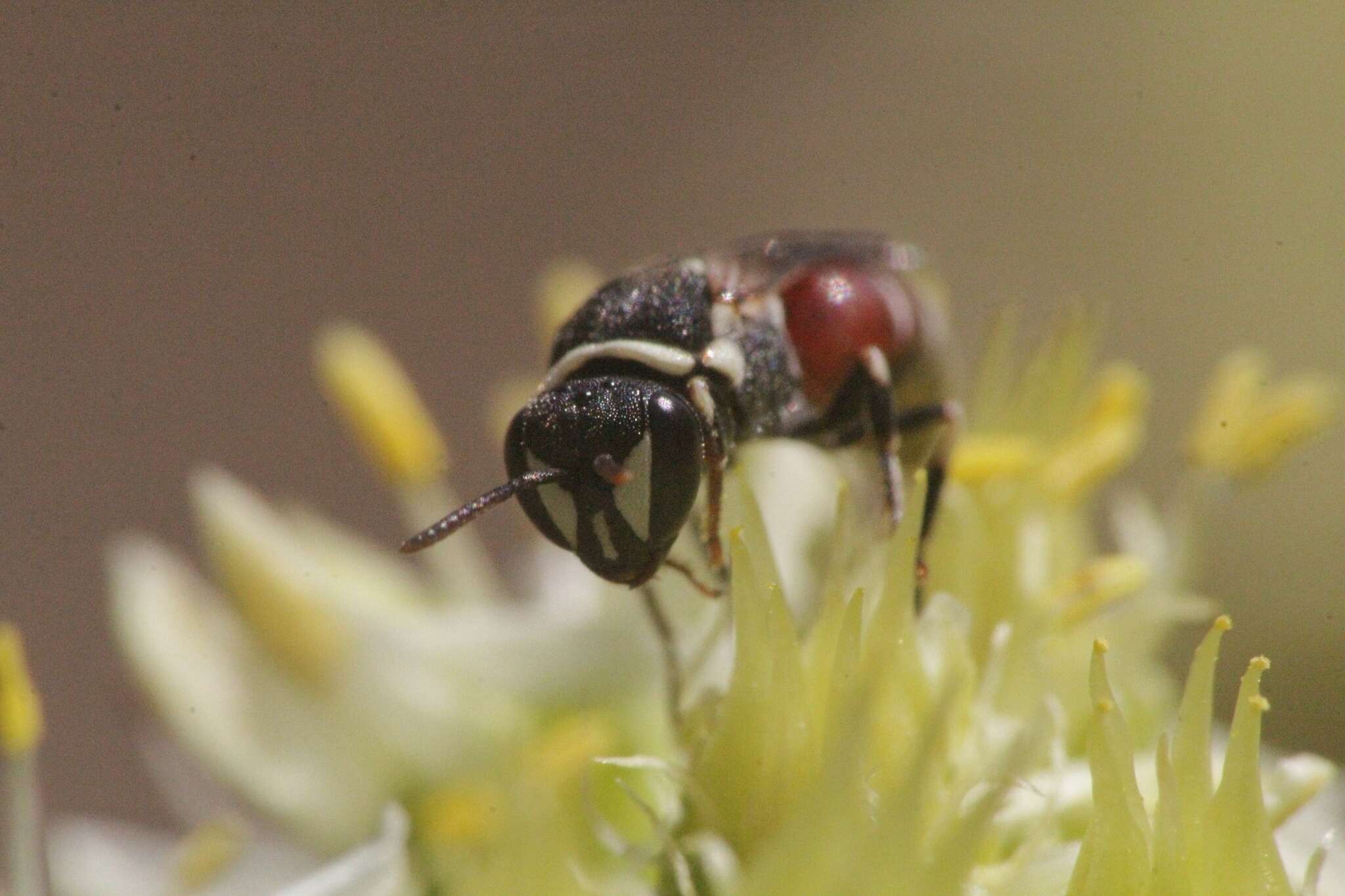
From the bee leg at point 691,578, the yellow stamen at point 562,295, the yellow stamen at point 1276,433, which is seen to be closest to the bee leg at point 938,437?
the bee leg at point 691,578

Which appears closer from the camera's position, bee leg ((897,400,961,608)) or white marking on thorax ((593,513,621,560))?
white marking on thorax ((593,513,621,560))

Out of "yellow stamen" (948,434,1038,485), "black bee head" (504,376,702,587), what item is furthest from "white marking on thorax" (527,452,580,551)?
"yellow stamen" (948,434,1038,485)

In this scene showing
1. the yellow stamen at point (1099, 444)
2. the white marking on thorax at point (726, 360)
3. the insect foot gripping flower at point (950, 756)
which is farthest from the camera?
the yellow stamen at point (1099, 444)

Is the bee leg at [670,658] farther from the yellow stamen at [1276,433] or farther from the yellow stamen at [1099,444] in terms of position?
the yellow stamen at [1276,433]

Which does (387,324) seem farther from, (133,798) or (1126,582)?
(1126,582)

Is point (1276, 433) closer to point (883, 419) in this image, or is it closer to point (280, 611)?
point (883, 419)

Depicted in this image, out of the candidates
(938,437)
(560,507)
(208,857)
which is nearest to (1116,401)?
(938,437)

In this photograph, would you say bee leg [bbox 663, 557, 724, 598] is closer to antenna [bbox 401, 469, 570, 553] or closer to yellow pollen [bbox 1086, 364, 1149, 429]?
antenna [bbox 401, 469, 570, 553]
